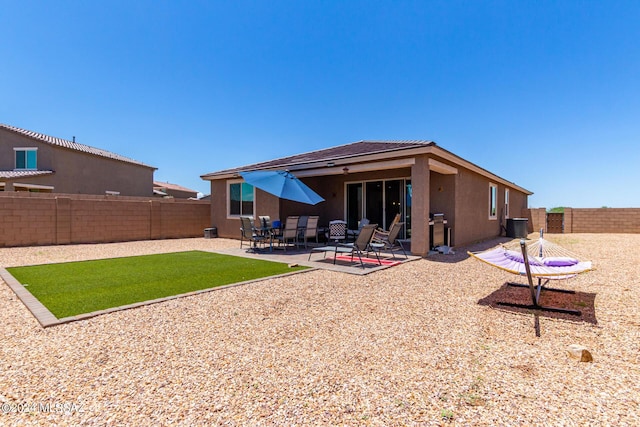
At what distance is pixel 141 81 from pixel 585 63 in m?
20.4

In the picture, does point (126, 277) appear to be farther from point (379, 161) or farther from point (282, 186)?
point (379, 161)

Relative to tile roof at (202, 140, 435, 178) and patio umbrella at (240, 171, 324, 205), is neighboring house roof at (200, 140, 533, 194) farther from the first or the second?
patio umbrella at (240, 171, 324, 205)

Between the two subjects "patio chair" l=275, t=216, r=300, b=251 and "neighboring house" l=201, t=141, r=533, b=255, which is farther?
"patio chair" l=275, t=216, r=300, b=251

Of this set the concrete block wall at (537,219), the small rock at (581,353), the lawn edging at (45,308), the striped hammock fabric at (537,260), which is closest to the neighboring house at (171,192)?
the lawn edging at (45,308)

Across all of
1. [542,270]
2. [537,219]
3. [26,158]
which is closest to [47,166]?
[26,158]

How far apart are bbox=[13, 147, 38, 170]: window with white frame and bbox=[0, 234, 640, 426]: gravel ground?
24.1m

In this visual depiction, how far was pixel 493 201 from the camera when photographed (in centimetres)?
1580

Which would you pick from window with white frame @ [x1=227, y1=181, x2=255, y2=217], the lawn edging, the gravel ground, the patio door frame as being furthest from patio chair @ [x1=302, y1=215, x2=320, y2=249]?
the gravel ground

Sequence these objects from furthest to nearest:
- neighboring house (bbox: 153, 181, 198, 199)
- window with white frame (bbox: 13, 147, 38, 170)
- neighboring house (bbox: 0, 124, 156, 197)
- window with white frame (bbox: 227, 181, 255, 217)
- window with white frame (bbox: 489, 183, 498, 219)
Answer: neighboring house (bbox: 153, 181, 198, 199) < window with white frame (bbox: 13, 147, 38, 170) < neighboring house (bbox: 0, 124, 156, 197) < window with white frame (bbox: 489, 183, 498, 219) < window with white frame (bbox: 227, 181, 255, 217)

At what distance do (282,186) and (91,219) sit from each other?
340 inches

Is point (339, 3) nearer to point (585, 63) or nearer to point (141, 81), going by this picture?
point (585, 63)

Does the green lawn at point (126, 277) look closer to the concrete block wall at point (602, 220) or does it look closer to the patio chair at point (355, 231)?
the patio chair at point (355, 231)

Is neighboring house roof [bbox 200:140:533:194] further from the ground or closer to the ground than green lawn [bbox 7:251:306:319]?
further from the ground

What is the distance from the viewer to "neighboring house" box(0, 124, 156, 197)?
69.6 feet
